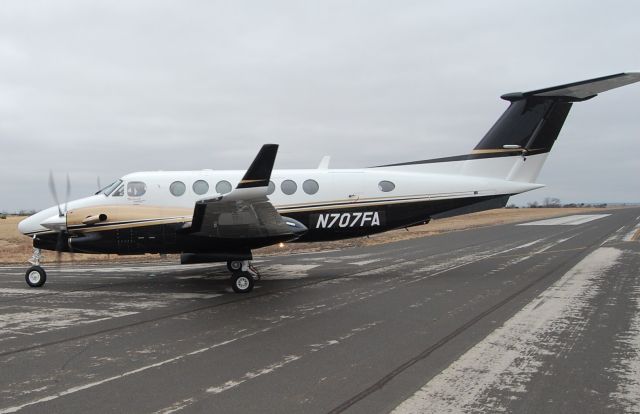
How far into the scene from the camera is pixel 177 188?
12.3 metres

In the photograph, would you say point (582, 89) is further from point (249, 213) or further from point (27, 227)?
point (27, 227)

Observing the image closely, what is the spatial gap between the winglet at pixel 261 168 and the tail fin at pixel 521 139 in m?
6.82

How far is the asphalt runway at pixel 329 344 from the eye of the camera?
14.8 feet

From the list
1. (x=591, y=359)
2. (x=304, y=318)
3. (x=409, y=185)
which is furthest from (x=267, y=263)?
(x=591, y=359)

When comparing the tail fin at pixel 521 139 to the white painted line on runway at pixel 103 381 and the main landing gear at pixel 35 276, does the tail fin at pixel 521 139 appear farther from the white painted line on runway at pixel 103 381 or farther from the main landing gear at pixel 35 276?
the main landing gear at pixel 35 276

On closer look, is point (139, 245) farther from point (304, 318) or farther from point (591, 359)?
point (591, 359)

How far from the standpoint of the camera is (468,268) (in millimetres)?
14430

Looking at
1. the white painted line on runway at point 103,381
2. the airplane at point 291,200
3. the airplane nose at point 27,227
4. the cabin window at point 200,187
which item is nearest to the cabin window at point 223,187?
the airplane at point 291,200

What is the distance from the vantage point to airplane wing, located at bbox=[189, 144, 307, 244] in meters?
9.18

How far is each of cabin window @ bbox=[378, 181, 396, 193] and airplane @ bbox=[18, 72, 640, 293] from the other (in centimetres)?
3

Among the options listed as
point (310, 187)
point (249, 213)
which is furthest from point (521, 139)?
point (249, 213)

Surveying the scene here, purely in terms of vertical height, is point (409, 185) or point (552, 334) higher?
point (409, 185)

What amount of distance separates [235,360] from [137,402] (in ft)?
4.86

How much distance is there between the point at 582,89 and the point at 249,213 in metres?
9.10
